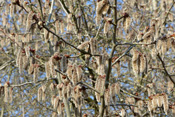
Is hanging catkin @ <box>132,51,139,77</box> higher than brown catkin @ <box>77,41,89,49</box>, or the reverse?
brown catkin @ <box>77,41,89,49</box>

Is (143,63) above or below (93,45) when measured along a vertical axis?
below

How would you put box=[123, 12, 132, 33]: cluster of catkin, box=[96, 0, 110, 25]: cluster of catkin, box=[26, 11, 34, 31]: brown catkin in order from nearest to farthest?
box=[96, 0, 110, 25]: cluster of catkin < box=[26, 11, 34, 31]: brown catkin < box=[123, 12, 132, 33]: cluster of catkin

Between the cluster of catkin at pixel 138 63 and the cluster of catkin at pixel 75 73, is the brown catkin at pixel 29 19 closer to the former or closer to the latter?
the cluster of catkin at pixel 75 73

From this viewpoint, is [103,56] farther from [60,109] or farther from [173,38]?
[60,109]

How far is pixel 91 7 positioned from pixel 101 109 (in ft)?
11.1

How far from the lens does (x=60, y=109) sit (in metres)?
3.13

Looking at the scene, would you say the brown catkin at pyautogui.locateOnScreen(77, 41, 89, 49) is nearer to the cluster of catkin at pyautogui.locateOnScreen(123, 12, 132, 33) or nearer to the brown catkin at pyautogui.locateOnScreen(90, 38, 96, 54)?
the brown catkin at pyautogui.locateOnScreen(90, 38, 96, 54)

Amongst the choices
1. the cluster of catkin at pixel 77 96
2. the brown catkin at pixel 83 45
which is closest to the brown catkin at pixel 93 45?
the brown catkin at pixel 83 45

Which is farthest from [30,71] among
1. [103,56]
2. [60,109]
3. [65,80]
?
[103,56]

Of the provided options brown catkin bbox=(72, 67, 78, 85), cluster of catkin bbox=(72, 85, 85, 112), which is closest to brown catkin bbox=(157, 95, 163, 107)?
cluster of catkin bbox=(72, 85, 85, 112)

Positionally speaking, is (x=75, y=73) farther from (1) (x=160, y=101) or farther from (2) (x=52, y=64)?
(1) (x=160, y=101)

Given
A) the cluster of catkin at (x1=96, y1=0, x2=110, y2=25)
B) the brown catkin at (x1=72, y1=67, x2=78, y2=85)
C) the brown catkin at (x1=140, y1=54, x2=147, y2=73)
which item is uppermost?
the cluster of catkin at (x1=96, y1=0, x2=110, y2=25)

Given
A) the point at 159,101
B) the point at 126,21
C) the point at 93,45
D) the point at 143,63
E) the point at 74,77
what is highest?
the point at 126,21

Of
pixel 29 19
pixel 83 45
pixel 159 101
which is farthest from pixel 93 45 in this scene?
pixel 159 101
